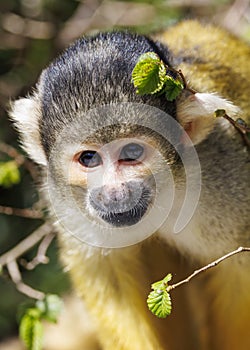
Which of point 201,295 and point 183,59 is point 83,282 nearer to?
point 201,295

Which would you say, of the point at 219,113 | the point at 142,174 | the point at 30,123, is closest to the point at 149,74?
the point at 219,113

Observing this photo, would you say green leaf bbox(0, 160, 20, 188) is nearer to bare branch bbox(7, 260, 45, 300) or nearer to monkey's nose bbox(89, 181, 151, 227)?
bare branch bbox(7, 260, 45, 300)

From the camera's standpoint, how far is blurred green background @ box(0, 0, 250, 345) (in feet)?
13.5

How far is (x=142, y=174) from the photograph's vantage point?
2463 mm

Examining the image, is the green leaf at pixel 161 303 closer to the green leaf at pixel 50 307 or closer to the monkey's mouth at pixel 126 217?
the monkey's mouth at pixel 126 217

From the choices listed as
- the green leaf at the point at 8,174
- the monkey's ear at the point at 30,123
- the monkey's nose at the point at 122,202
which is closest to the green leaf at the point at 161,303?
the monkey's nose at the point at 122,202

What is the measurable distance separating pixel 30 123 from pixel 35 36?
1.70 metres

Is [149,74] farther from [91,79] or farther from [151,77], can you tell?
[91,79]

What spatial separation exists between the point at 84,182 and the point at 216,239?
1.87ft

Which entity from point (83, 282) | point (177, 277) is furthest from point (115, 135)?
point (177, 277)

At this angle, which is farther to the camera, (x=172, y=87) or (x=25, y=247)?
(x=25, y=247)

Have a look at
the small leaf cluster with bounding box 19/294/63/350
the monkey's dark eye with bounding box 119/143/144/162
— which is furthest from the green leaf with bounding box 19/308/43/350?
the monkey's dark eye with bounding box 119/143/144/162

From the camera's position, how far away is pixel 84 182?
2.54 m

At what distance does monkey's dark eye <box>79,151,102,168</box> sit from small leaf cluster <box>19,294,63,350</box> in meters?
0.60
